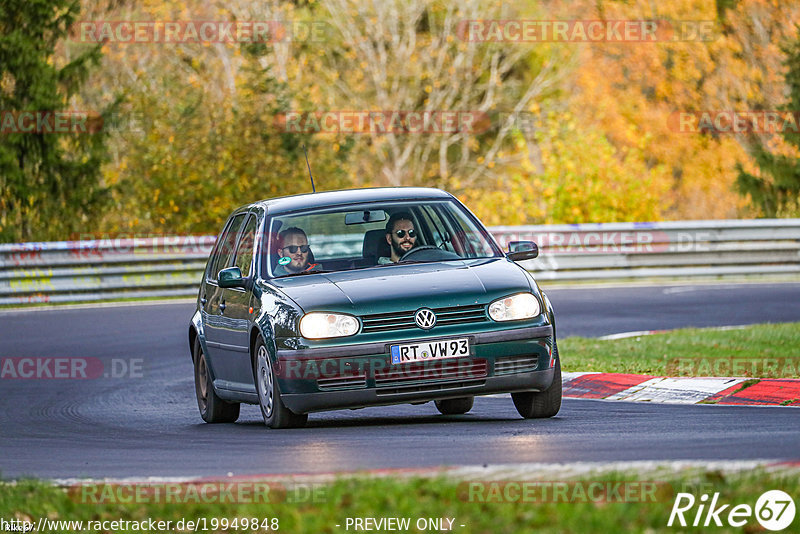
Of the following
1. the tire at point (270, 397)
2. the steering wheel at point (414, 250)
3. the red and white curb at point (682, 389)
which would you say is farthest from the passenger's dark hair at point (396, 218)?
the red and white curb at point (682, 389)

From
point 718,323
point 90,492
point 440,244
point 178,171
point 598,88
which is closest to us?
point 90,492

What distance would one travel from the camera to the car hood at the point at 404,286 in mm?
9172

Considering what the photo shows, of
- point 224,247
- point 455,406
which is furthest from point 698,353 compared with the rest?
point 224,247

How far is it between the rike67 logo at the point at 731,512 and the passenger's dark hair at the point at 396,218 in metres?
5.05

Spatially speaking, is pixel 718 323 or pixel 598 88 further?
pixel 598 88

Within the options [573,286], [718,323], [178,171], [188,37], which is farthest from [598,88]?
[718,323]

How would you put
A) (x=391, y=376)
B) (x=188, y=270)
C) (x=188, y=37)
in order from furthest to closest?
(x=188, y=37), (x=188, y=270), (x=391, y=376)

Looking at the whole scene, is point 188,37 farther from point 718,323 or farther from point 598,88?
point 718,323

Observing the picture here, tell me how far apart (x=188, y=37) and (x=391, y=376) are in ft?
117

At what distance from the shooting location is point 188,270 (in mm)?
25484

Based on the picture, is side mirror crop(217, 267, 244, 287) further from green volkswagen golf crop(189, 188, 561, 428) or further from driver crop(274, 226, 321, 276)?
driver crop(274, 226, 321, 276)

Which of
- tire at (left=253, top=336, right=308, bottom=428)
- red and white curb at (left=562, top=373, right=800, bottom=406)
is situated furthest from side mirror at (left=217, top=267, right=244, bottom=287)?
red and white curb at (left=562, top=373, right=800, bottom=406)

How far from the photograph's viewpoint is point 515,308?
30.7 feet

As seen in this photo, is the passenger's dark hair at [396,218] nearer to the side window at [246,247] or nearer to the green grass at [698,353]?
the side window at [246,247]
